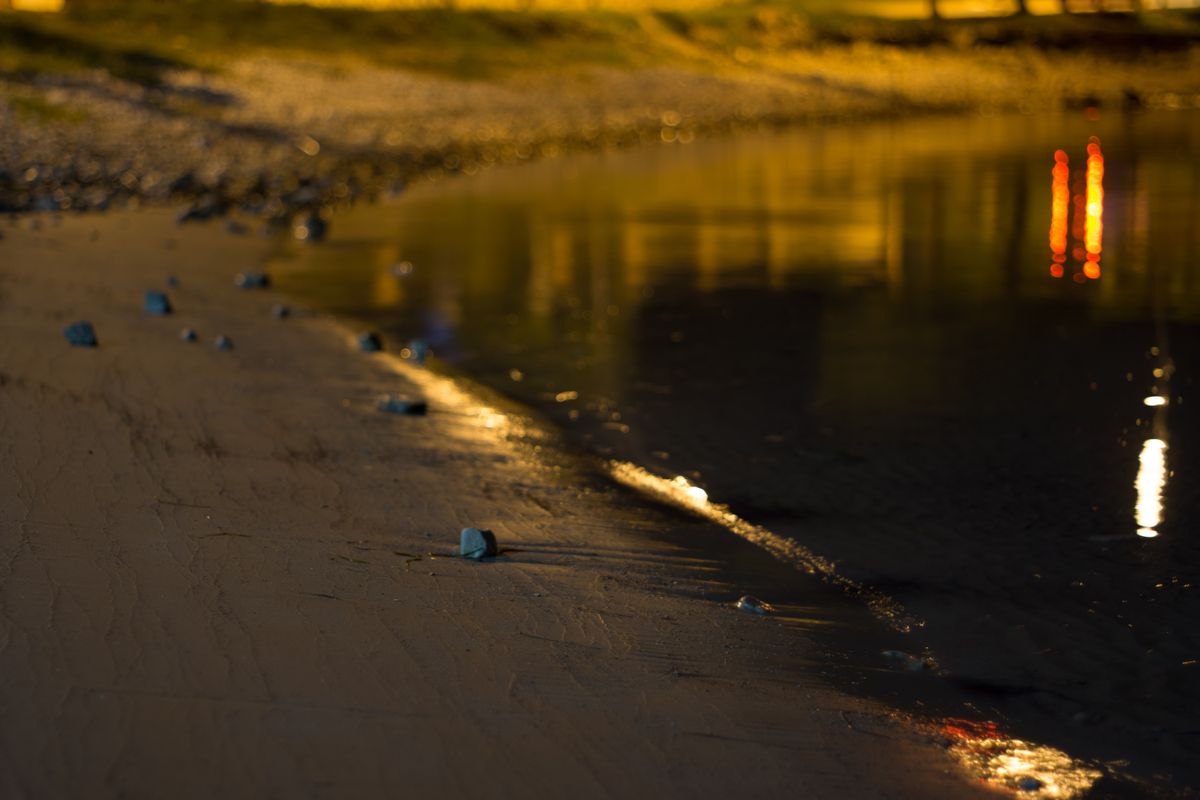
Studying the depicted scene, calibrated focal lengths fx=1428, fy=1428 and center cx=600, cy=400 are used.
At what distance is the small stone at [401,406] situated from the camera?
644 centimetres

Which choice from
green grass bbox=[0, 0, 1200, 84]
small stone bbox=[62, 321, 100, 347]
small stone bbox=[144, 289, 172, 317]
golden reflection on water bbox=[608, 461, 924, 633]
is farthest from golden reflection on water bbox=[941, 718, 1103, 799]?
green grass bbox=[0, 0, 1200, 84]

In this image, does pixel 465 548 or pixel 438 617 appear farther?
pixel 465 548

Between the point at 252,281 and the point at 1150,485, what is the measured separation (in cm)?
657

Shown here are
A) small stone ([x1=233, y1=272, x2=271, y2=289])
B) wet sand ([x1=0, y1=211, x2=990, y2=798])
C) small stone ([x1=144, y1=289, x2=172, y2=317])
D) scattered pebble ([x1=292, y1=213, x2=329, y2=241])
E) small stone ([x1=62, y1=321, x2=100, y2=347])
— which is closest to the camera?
wet sand ([x1=0, y1=211, x2=990, y2=798])

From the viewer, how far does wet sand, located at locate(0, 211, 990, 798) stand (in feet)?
9.77

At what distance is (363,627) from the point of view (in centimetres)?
367

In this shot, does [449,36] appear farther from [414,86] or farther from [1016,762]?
[1016,762]

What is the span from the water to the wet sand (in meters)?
0.56

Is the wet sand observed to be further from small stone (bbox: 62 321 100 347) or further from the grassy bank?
the grassy bank

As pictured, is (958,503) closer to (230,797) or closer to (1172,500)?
(1172,500)

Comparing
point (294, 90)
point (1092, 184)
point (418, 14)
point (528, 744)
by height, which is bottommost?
point (528, 744)

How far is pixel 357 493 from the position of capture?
5.04 m

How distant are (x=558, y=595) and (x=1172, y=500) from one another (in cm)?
262

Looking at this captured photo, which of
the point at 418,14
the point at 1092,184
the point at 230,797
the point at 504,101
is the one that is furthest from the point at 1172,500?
the point at 418,14
